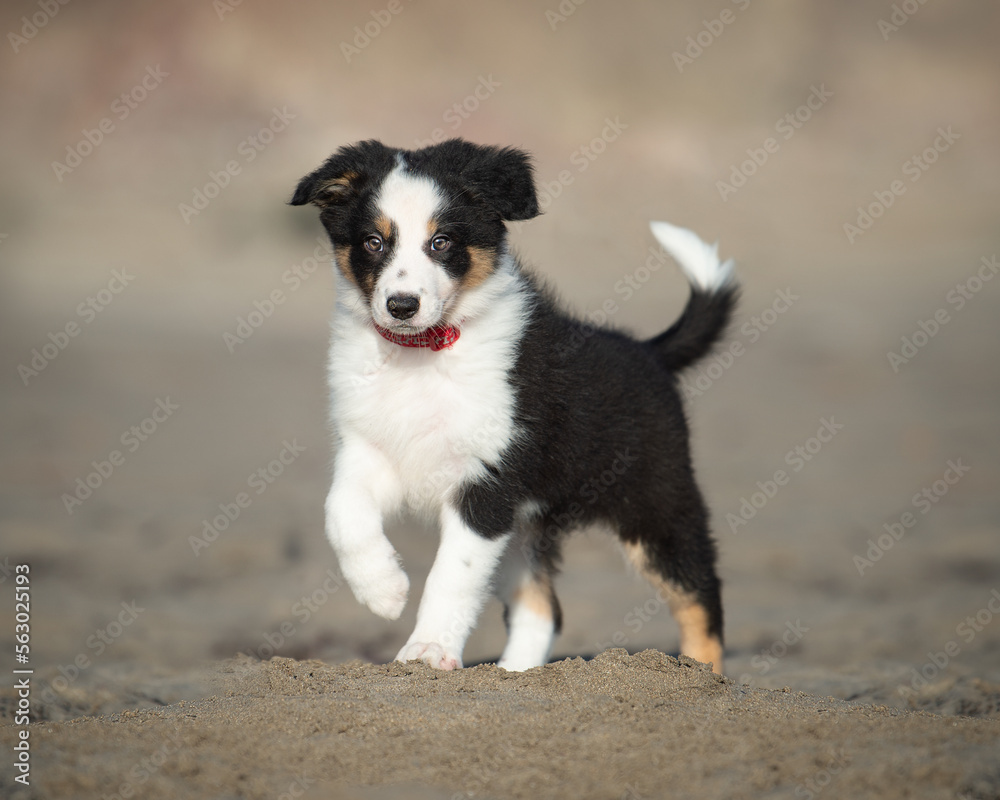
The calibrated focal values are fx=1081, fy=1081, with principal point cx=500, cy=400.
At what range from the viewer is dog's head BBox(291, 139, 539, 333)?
3830mm

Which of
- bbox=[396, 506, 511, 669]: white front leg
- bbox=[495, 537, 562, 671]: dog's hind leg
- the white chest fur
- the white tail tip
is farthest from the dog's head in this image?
bbox=[495, 537, 562, 671]: dog's hind leg

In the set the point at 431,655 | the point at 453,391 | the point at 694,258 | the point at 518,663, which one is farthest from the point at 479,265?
the point at 518,663

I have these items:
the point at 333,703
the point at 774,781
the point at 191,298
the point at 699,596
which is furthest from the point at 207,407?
the point at 774,781

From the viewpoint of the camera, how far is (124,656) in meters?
5.64

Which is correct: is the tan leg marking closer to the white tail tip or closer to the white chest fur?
the white chest fur

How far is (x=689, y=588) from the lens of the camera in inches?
191

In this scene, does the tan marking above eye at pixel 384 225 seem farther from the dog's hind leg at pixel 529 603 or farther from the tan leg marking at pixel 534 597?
the tan leg marking at pixel 534 597

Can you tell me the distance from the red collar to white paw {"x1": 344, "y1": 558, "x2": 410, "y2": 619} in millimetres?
818

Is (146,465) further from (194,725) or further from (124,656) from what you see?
(194,725)

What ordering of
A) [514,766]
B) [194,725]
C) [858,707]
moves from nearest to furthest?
[514,766], [194,725], [858,707]

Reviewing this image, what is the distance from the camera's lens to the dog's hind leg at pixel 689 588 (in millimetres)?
4809

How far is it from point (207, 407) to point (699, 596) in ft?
28.5

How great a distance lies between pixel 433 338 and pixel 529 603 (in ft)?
4.82

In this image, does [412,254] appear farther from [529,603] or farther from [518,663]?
[518,663]
